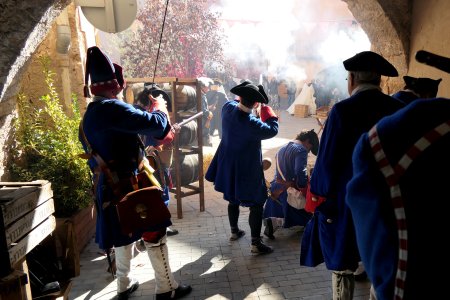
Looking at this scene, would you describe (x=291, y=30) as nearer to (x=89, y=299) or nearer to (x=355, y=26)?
(x=355, y=26)

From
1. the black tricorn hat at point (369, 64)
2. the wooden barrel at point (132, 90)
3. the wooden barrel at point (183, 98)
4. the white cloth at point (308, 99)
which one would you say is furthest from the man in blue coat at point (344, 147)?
the white cloth at point (308, 99)

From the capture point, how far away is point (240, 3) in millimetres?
17594

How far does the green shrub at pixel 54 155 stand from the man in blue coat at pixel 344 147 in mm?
2662

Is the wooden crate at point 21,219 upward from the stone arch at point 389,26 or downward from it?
downward

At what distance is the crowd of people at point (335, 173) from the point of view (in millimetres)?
1080

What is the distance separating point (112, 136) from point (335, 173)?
1658 mm

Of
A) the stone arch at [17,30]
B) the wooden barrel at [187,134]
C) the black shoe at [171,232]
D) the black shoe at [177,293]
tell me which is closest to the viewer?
the stone arch at [17,30]

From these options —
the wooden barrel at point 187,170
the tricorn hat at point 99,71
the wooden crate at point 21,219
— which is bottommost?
the wooden barrel at point 187,170

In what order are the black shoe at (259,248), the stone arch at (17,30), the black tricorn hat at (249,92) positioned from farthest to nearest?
the black shoe at (259,248) < the black tricorn hat at (249,92) < the stone arch at (17,30)

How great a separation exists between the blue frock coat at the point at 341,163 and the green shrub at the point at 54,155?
267cm

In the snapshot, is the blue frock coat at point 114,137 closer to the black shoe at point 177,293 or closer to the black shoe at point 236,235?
the black shoe at point 177,293

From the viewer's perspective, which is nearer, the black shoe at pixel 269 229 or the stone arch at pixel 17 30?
the stone arch at pixel 17 30

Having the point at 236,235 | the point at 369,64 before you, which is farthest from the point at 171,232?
the point at 369,64

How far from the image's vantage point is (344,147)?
227cm
